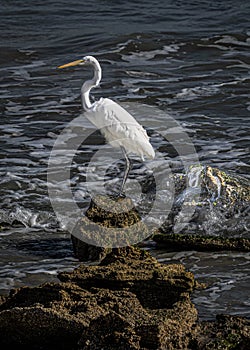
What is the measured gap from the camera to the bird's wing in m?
6.55

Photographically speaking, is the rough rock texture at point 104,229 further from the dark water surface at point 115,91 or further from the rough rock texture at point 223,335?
the rough rock texture at point 223,335

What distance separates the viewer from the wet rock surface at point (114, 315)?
12.9 ft

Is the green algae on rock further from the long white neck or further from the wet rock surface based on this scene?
the long white neck

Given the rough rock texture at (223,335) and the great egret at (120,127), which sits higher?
the great egret at (120,127)

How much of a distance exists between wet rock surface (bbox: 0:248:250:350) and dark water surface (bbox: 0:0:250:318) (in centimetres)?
39

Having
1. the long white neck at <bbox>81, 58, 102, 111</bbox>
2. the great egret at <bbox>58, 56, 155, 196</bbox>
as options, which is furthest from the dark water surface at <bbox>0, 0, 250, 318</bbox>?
the long white neck at <bbox>81, 58, 102, 111</bbox>

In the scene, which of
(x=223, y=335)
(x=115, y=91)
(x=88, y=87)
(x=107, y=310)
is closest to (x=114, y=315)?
(x=107, y=310)

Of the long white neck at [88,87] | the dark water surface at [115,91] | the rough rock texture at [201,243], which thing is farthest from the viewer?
the long white neck at [88,87]

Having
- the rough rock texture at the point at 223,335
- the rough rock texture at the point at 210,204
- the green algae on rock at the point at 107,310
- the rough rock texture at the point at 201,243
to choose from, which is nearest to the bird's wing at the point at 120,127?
the rough rock texture at the point at 210,204

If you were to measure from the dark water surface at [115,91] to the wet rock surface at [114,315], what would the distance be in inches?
15.3

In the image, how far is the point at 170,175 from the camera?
791cm

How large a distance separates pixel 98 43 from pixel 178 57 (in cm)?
170

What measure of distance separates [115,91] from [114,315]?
7713 millimetres

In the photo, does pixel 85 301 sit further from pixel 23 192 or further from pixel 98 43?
pixel 98 43
